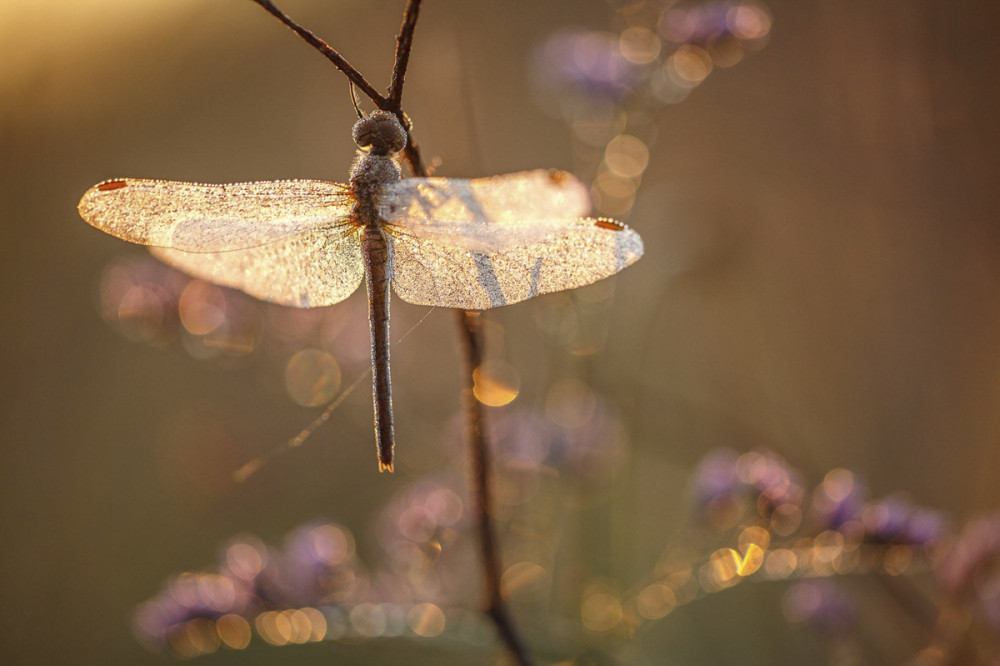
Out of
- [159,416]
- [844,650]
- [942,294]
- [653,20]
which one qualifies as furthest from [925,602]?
[159,416]

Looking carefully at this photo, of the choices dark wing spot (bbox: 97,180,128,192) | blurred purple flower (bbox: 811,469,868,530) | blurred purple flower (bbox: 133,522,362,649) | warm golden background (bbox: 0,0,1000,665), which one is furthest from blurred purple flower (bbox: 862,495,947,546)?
dark wing spot (bbox: 97,180,128,192)

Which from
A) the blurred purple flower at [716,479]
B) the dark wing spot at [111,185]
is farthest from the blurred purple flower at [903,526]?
the dark wing spot at [111,185]

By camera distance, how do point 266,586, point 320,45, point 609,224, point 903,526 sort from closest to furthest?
point 320,45 < point 609,224 < point 903,526 < point 266,586

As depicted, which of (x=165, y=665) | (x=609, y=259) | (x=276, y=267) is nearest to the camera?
(x=609, y=259)

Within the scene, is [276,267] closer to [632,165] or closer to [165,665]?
[632,165]

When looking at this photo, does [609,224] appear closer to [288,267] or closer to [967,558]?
[288,267]

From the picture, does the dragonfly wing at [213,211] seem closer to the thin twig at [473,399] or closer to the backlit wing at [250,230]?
the backlit wing at [250,230]

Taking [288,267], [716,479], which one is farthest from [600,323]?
[288,267]
